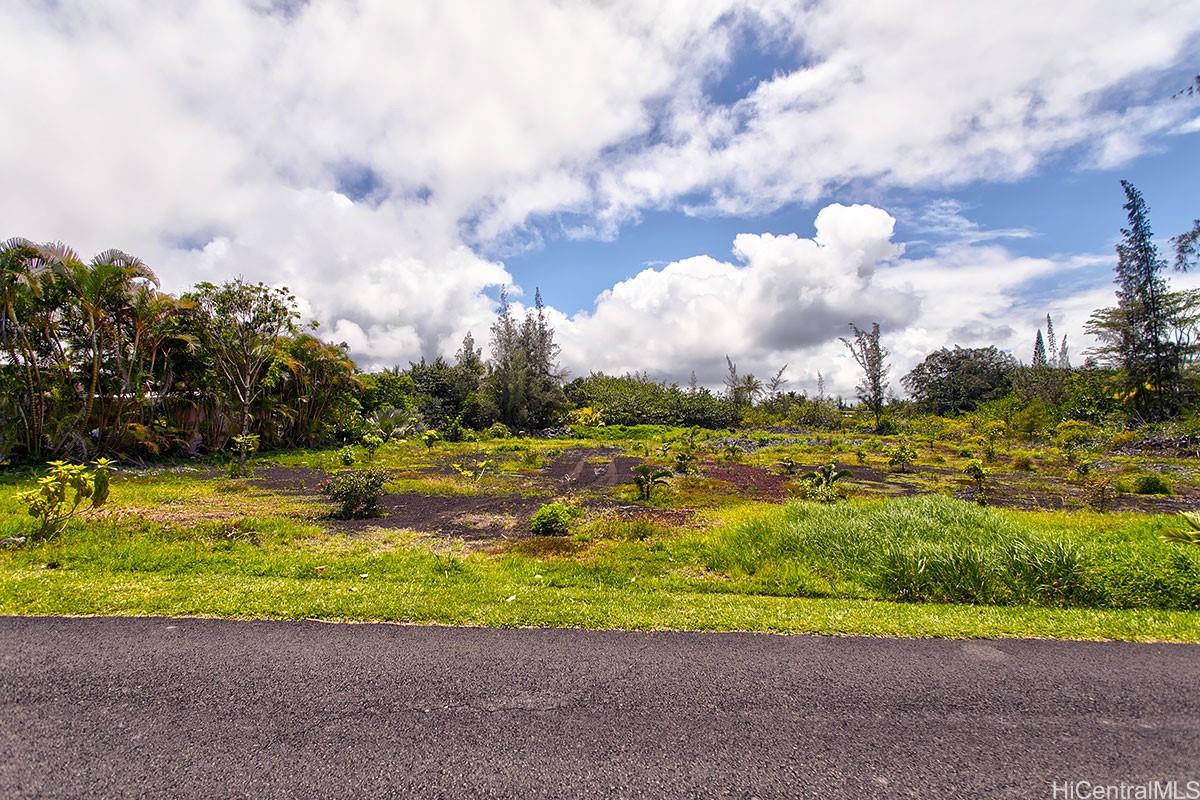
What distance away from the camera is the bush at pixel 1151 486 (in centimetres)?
1248

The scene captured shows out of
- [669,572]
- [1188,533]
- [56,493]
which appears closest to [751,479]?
[669,572]

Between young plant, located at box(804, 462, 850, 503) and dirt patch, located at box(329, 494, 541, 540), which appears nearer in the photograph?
dirt patch, located at box(329, 494, 541, 540)

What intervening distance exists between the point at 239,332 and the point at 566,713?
19.7 m

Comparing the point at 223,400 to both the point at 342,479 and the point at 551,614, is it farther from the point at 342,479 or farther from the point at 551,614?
the point at 551,614

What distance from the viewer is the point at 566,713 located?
329 cm

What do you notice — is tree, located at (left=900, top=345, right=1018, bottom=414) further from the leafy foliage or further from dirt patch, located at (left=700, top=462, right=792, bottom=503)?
dirt patch, located at (left=700, top=462, right=792, bottom=503)

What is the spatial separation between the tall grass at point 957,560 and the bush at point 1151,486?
6595 millimetres

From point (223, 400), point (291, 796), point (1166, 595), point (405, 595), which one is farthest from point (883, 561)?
point (223, 400)

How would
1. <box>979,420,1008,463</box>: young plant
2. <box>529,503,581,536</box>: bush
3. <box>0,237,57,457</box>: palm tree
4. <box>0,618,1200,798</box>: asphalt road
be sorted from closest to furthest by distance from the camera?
<box>0,618,1200,798</box>: asphalt road, <box>529,503,581,536</box>: bush, <box>0,237,57,457</box>: palm tree, <box>979,420,1008,463</box>: young plant

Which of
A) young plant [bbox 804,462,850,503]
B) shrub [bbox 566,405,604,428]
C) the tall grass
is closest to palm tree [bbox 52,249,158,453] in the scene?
the tall grass

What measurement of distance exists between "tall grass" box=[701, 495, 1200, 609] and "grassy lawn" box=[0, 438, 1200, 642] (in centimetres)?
2

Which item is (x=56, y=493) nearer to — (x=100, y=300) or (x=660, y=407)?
(x=100, y=300)

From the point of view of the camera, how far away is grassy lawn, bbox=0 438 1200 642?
4883mm

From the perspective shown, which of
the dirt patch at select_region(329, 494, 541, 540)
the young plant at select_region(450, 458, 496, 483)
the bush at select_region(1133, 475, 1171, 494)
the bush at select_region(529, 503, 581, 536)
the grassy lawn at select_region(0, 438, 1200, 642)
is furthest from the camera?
the young plant at select_region(450, 458, 496, 483)
